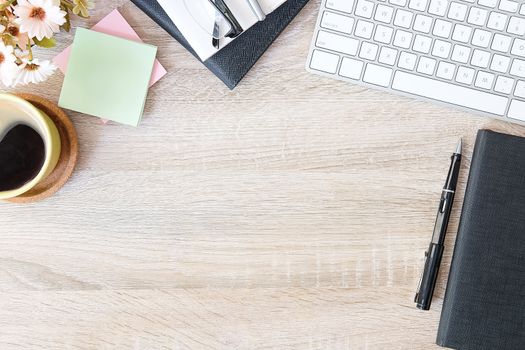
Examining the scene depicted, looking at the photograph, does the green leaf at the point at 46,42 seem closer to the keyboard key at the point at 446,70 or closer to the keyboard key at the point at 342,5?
the keyboard key at the point at 342,5

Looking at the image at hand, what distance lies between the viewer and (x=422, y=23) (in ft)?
2.25

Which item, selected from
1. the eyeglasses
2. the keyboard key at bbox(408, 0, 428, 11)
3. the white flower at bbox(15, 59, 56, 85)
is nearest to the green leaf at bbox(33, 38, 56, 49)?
the white flower at bbox(15, 59, 56, 85)

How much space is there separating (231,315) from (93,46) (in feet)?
1.14

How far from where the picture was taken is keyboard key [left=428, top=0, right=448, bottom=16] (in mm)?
681

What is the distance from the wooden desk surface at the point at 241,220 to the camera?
0.71 metres

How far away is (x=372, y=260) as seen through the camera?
72 cm

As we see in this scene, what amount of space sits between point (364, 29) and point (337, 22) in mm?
31

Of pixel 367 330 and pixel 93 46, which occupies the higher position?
pixel 93 46

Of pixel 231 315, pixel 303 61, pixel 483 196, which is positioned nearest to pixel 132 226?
pixel 231 315

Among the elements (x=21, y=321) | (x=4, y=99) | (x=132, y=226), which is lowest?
(x=21, y=321)

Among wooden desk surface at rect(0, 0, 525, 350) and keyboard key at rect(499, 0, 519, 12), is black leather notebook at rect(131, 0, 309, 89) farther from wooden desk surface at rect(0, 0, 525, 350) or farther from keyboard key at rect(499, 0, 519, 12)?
keyboard key at rect(499, 0, 519, 12)

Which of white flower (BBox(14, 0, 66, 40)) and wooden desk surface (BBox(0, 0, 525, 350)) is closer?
white flower (BBox(14, 0, 66, 40))

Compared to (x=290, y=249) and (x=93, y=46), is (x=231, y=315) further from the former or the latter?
(x=93, y=46)

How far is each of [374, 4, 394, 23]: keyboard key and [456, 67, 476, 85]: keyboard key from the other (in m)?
0.10
